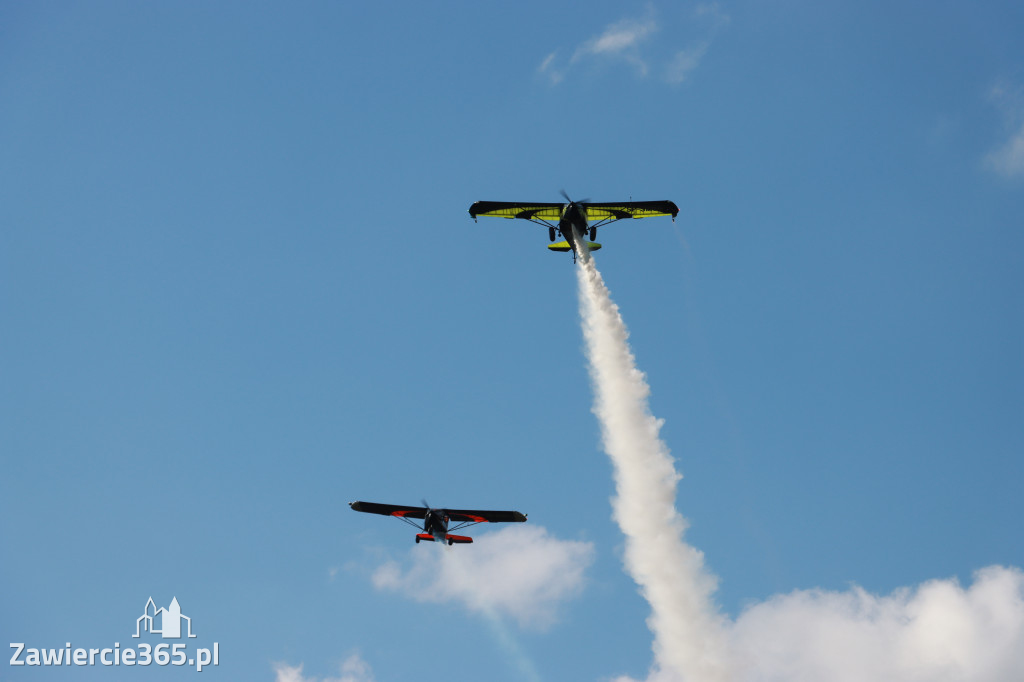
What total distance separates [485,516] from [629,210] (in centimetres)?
2646

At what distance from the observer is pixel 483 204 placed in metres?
73.5

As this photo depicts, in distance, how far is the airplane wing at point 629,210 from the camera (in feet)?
244

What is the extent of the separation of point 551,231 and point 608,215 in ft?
25.2

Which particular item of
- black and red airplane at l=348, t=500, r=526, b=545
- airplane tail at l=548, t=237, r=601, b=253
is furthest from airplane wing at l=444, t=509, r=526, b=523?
airplane tail at l=548, t=237, r=601, b=253

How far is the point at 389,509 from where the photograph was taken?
263ft

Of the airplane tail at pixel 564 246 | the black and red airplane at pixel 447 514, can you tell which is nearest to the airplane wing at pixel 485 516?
the black and red airplane at pixel 447 514

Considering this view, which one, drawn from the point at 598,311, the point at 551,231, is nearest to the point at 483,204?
the point at 551,231

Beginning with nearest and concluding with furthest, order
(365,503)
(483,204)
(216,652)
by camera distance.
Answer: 1. (483,204)
2. (365,503)
3. (216,652)

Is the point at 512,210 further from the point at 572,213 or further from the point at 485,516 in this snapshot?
the point at 485,516

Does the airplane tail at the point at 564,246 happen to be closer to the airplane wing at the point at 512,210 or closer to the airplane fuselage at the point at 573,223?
the airplane fuselage at the point at 573,223

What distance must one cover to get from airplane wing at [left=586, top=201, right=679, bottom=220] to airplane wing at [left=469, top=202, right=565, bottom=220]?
3324 mm

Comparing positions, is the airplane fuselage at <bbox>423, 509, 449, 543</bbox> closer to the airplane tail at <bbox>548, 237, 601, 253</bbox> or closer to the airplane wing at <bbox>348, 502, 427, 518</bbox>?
the airplane wing at <bbox>348, 502, 427, 518</bbox>

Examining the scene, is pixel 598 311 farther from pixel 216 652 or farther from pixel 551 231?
pixel 216 652

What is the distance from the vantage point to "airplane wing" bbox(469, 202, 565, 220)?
239 ft
